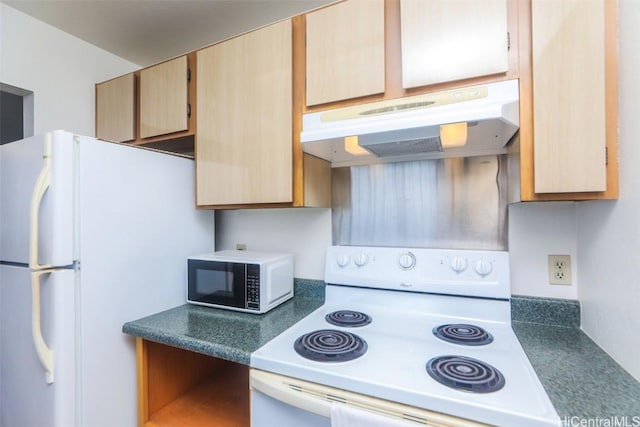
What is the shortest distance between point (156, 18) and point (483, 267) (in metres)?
2.12

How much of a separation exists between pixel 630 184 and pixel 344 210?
1043mm

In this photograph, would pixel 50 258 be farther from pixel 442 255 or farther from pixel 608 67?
pixel 608 67

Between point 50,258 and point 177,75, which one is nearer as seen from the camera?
point 50,258

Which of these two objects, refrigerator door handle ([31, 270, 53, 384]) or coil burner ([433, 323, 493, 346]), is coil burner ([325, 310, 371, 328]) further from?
refrigerator door handle ([31, 270, 53, 384])

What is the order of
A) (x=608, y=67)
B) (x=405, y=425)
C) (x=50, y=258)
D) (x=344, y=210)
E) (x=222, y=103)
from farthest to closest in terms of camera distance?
(x=344, y=210) < (x=222, y=103) < (x=50, y=258) < (x=608, y=67) < (x=405, y=425)

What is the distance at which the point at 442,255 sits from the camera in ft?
4.25

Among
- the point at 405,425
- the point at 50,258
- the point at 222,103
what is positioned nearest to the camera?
the point at 405,425

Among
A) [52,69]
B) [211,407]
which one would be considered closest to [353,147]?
[211,407]

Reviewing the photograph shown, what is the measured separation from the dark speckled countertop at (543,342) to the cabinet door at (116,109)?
113 centimetres

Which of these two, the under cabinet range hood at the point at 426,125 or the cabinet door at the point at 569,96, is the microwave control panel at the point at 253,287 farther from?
the cabinet door at the point at 569,96

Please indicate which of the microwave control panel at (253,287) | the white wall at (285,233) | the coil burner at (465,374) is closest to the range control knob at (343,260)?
the white wall at (285,233)

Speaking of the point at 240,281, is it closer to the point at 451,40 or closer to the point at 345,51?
the point at 345,51

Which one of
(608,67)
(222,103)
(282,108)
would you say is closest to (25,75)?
(222,103)

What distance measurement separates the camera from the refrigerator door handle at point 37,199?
1.03m
